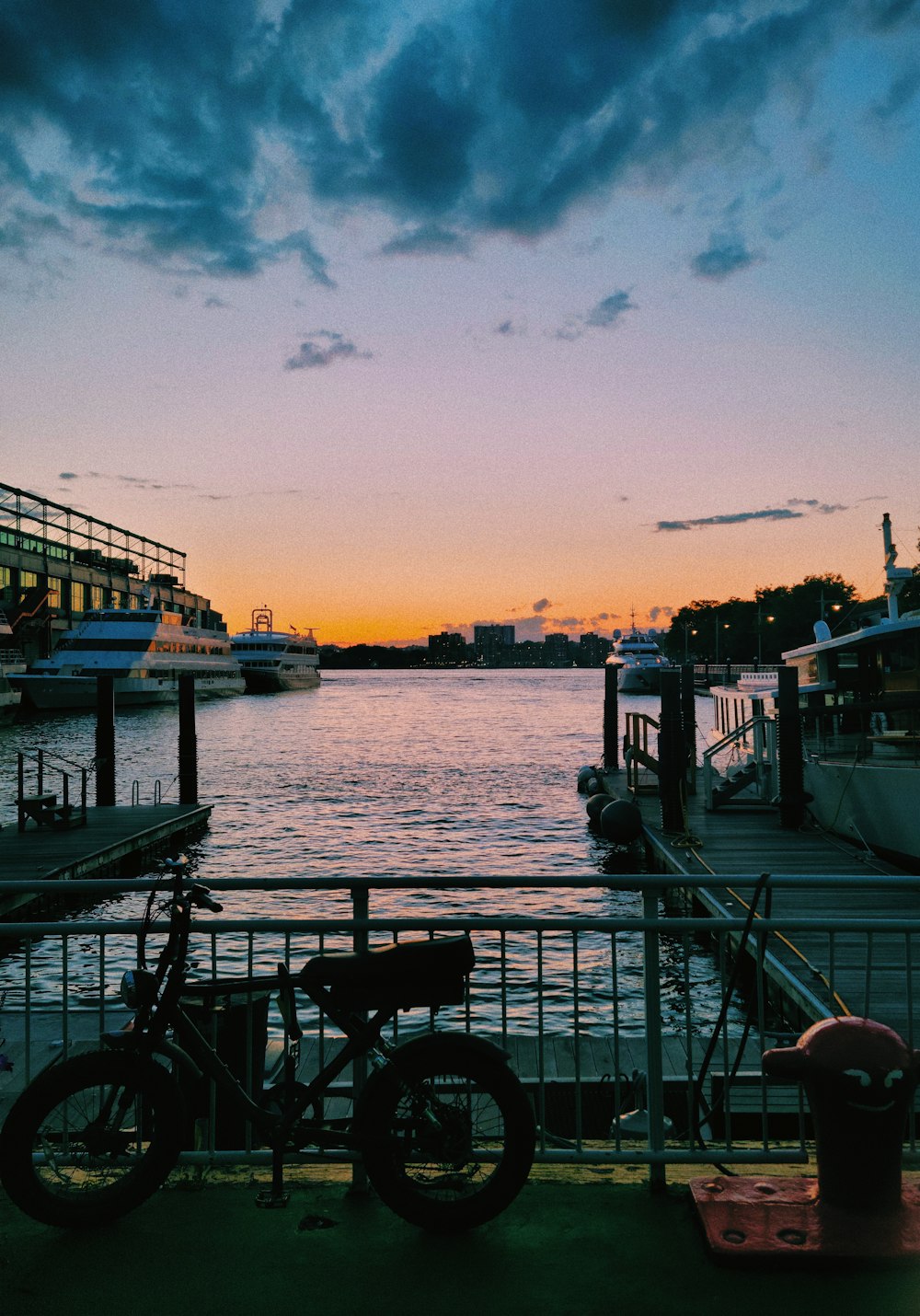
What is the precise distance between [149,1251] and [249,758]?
48.4 meters

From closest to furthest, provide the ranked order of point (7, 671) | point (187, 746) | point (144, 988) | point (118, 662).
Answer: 1. point (144, 988)
2. point (187, 746)
3. point (7, 671)
4. point (118, 662)

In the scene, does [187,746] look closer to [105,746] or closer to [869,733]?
[105,746]

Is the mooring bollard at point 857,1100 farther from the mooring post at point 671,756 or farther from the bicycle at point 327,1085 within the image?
the mooring post at point 671,756

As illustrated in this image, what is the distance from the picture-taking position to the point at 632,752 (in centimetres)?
2714

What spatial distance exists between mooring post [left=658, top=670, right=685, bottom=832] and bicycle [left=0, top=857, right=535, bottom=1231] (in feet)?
57.2

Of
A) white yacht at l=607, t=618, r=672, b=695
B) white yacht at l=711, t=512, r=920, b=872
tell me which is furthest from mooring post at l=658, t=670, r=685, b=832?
white yacht at l=607, t=618, r=672, b=695

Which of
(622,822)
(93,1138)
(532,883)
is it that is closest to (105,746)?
(622,822)

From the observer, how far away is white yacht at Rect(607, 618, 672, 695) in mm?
113688

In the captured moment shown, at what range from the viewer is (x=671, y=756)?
21266mm

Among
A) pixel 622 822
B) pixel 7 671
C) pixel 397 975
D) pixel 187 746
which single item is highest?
pixel 7 671

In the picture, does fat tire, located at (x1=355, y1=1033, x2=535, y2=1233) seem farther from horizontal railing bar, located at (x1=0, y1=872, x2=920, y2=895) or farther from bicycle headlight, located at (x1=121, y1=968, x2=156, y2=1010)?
bicycle headlight, located at (x1=121, y1=968, x2=156, y2=1010)

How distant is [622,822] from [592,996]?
8813mm

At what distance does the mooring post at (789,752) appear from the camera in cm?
1975

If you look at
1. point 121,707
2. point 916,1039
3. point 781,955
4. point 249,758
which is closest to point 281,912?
point 781,955
